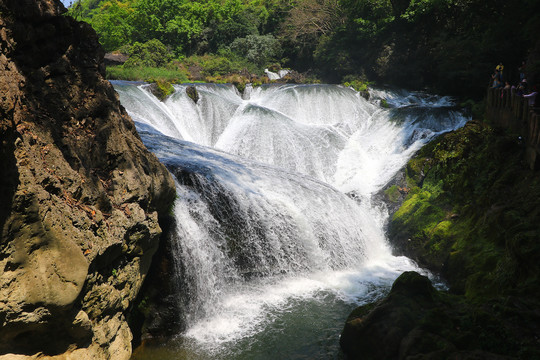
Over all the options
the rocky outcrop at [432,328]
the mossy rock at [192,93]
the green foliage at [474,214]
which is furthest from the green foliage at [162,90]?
the rocky outcrop at [432,328]

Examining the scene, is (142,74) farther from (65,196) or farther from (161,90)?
(65,196)

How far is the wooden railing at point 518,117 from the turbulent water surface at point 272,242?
314 cm

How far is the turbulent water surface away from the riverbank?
1.02 m

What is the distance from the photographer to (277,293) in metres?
8.34

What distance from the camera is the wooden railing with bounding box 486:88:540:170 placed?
821 centimetres

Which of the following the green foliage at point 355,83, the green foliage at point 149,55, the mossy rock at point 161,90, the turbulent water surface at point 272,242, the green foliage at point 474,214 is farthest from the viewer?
the green foliage at point 149,55

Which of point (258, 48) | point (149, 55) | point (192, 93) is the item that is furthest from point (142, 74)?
point (258, 48)

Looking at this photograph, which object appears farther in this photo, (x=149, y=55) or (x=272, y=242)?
(x=149, y=55)

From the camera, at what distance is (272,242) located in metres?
8.95

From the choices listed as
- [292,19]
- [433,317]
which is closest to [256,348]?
[433,317]

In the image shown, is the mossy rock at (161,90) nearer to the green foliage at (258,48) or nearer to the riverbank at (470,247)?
the riverbank at (470,247)

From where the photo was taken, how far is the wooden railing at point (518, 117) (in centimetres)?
821

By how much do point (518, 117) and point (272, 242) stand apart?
6.93 metres

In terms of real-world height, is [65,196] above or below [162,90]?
below
